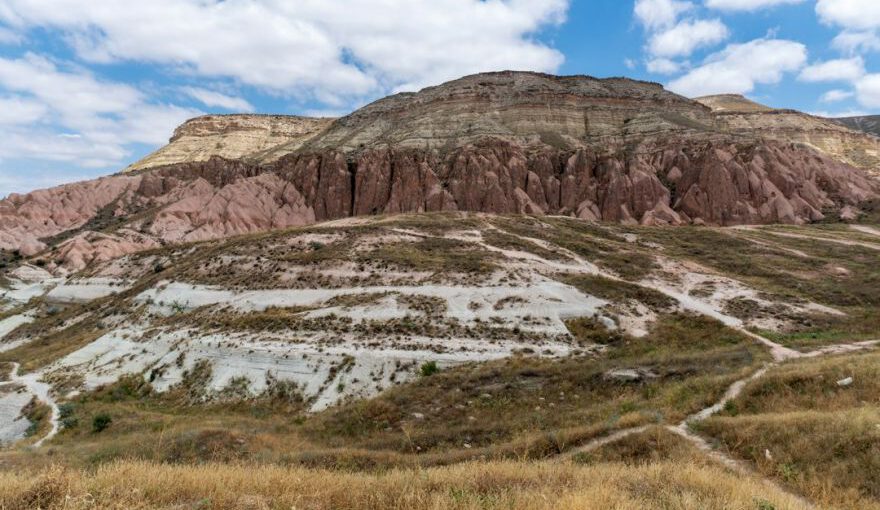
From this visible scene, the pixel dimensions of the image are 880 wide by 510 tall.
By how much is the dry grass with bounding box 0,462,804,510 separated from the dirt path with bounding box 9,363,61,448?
17.9 meters

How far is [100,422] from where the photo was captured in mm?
20453

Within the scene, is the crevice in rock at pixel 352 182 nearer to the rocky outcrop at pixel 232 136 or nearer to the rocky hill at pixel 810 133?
the rocky outcrop at pixel 232 136

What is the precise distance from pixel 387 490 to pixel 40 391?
97.9 ft

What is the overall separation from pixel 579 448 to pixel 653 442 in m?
1.67

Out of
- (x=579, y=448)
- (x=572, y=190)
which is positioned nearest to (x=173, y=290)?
(x=579, y=448)

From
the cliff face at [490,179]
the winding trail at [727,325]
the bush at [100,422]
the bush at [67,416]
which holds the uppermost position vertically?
the cliff face at [490,179]

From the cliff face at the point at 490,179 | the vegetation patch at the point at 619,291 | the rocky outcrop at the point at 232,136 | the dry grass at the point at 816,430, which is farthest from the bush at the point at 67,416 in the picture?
the rocky outcrop at the point at 232,136

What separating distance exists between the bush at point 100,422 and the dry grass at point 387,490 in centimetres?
1691

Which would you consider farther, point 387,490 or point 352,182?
point 352,182

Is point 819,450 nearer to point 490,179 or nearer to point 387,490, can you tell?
point 387,490

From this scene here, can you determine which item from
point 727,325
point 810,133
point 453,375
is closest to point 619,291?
point 727,325

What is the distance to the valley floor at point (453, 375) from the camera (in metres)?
6.95

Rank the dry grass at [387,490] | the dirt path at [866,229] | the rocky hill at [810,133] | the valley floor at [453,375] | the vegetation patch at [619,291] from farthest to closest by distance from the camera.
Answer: the rocky hill at [810,133]
the dirt path at [866,229]
the vegetation patch at [619,291]
the valley floor at [453,375]
the dry grass at [387,490]

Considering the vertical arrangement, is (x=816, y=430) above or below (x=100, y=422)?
above
